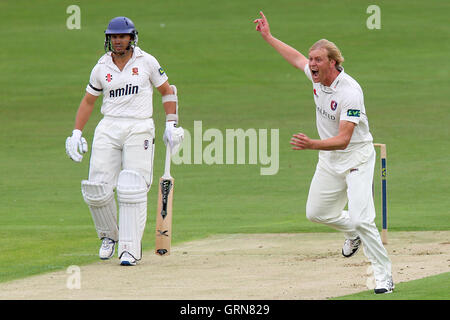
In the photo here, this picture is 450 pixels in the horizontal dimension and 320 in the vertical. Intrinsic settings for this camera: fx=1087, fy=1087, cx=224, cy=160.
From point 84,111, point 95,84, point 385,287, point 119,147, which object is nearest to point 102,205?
point 119,147

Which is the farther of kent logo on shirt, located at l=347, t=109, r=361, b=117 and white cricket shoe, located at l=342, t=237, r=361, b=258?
white cricket shoe, located at l=342, t=237, r=361, b=258

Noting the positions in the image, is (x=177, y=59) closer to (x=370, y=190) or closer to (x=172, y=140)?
(x=172, y=140)

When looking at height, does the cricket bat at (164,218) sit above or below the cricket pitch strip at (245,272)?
above

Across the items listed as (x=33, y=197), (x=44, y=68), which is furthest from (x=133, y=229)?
(x=44, y=68)

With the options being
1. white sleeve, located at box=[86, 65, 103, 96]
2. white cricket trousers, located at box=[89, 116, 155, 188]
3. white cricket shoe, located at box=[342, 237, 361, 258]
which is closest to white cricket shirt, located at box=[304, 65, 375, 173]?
white cricket shoe, located at box=[342, 237, 361, 258]

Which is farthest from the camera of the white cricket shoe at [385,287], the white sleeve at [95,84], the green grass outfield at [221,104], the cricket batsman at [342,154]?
the green grass outfield at [221,104]

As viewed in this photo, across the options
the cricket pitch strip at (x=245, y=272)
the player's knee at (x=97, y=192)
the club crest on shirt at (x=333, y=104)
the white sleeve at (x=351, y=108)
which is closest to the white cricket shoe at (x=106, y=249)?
the cricket pitch strip at (x=245, y=272)

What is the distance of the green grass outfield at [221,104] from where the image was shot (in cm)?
1410

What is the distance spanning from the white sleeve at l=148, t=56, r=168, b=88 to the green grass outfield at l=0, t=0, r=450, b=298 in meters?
1.90

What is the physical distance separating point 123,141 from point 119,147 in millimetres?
87

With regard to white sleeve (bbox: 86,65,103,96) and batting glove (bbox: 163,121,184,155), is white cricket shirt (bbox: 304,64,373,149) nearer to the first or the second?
batting glove (bbox: 163,121,184,155)

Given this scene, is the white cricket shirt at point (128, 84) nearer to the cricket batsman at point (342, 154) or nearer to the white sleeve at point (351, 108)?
the cricket batsman at point (342, 154)

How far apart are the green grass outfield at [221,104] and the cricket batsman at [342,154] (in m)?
0.82

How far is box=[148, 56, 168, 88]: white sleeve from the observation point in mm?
10844
